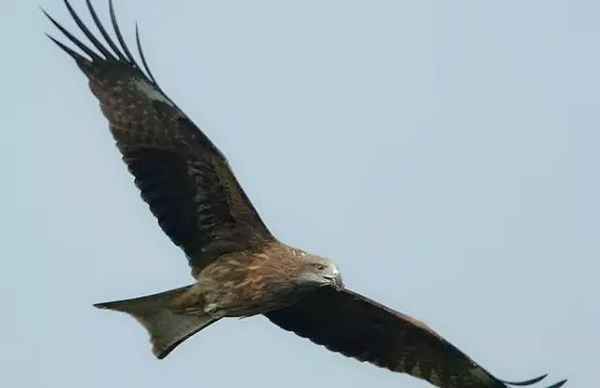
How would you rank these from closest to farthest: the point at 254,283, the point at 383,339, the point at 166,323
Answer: the point at 254,283 → the point at 166,323 → the point at 383,339

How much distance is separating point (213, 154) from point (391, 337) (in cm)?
269

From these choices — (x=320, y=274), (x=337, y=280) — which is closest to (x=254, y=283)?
(x=320, y=274)

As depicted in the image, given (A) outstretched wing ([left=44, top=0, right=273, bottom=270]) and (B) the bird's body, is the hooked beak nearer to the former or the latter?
(B) the bird's body

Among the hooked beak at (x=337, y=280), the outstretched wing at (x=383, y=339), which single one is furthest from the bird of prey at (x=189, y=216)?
the outstretched wing at (x=383, y=339)

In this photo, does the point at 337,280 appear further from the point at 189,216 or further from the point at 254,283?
the point at 189,216

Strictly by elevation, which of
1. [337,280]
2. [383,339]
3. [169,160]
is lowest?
[383,339]

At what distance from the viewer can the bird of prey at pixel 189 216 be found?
1944cm

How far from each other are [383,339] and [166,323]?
89.5 inches

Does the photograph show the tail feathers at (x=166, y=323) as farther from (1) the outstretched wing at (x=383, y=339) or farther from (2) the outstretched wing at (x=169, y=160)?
(1) the outstretched wing at (x=383, y=339)

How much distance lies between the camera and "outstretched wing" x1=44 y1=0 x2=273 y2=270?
1952cm

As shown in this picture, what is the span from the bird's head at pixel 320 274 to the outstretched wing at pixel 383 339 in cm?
115

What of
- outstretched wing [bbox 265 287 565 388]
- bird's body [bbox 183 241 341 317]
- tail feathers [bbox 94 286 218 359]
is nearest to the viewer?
bird's body [bbox 183 241 341 317]

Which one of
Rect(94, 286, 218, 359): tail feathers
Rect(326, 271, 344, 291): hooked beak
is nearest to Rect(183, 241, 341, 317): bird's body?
Rect(326, 271, 344, 291): hooked beak

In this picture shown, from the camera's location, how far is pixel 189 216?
1980 cm
